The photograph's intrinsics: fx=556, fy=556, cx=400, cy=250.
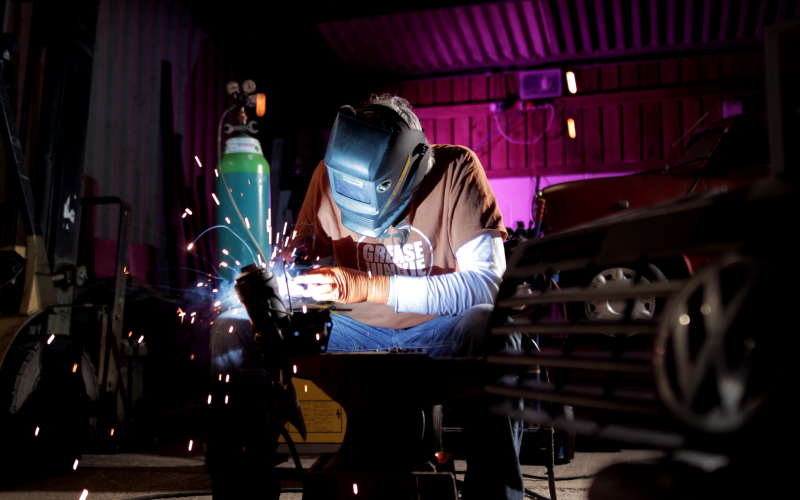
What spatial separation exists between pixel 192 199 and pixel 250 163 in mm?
996

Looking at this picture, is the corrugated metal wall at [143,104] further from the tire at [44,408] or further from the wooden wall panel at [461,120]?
the wooden wall panel at [461,120]

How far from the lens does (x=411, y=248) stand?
2.21 metres

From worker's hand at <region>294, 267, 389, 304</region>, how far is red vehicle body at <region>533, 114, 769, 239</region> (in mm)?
1972

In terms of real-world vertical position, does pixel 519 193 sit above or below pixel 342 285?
above

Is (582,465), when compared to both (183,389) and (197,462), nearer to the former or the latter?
(197,462)

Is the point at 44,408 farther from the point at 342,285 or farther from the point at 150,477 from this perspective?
the point at 342,285

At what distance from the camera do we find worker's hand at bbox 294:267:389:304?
1.69 metres

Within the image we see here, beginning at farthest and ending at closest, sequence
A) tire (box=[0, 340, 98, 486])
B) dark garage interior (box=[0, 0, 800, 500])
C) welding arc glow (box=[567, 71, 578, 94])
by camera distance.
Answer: welding arc glow (box=[567, 71, 578, 94]) → tire (box=[0, 340, 98, 486]) → dark garage interior (box=[0, 0, 800, 500])

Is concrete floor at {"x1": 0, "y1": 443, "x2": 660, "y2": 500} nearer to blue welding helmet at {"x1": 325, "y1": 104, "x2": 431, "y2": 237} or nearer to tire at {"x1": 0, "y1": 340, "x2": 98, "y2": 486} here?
tire at {"x1": 0, "y1": 340, "x2": 98, "y2": 486}

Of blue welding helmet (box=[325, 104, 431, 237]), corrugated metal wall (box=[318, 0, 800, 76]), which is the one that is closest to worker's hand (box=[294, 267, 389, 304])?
blue welding helmet (box=[325, 104, 431, 237])

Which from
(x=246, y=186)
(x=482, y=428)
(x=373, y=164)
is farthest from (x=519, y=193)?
(x=482, y=428)

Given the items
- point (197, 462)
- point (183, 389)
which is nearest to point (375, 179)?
point (197, 462)

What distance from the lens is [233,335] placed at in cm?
162

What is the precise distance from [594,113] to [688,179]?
385 cm
